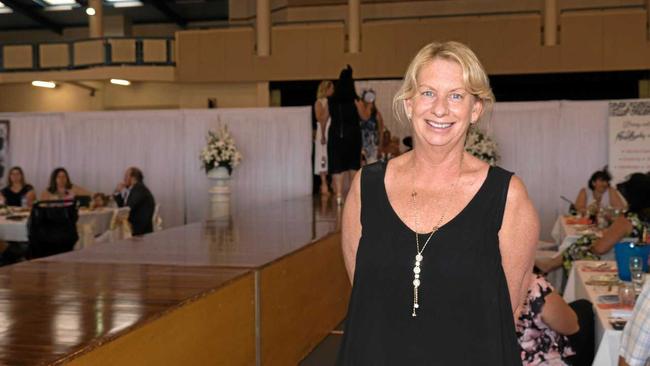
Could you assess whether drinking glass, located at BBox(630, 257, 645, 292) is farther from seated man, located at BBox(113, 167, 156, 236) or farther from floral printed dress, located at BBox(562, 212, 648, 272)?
seated man, located at BBox(113, 167, 156, 236)

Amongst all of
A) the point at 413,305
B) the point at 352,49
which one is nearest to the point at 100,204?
the point at 352,49

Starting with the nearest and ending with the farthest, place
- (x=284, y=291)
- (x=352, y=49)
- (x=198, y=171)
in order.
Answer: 1. (x=284, y=291)
2. (x=198, y=171)
3. (x=352, y=49)

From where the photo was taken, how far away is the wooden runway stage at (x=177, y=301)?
2037 mm

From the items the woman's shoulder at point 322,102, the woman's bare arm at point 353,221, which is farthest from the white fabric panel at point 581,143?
the woman's bare arm at point 353,221

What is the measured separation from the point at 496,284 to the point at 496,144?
1098 cm

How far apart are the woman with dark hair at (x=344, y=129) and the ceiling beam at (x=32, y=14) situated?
16.3 meters

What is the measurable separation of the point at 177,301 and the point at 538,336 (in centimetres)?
144

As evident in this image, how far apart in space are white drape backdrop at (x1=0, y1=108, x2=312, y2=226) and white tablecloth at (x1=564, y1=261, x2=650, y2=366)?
8.28m

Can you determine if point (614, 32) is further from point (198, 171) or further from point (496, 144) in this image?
point (198, 171)

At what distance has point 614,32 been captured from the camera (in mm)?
15320

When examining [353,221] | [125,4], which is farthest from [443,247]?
[125,4]

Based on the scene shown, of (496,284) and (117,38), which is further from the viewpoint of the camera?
(117,38)

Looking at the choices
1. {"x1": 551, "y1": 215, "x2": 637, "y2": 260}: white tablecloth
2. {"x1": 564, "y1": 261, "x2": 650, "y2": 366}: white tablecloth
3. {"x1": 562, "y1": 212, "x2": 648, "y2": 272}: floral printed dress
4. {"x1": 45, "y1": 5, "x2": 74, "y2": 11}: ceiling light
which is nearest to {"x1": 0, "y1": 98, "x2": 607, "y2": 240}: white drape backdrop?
{"x1": 551, "y1": 215, "x2": 637, "y2": 260}: white tablecloth

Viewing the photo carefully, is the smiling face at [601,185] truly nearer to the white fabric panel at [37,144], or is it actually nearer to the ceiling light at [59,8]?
the white fabric panel at [37,144]
